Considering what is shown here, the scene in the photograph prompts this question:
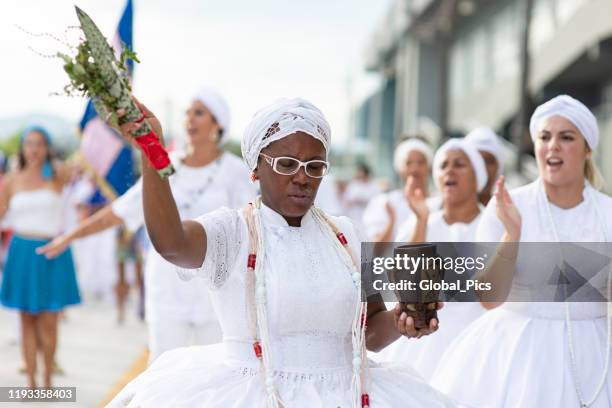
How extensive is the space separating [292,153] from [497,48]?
29.0 meters

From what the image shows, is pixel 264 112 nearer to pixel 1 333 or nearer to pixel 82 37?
pixel 82 37

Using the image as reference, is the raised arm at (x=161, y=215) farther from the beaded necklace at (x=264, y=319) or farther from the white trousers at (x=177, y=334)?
the white trousers at (x=177, y=334)

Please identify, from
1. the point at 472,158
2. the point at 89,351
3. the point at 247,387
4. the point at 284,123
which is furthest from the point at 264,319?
the point at 89,351

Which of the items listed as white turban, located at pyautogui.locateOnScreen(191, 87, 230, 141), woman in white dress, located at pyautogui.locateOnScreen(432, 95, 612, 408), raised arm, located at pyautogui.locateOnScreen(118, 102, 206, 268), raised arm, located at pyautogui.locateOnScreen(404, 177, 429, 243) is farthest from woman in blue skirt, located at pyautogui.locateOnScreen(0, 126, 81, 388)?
raised arm, located at pyautogui.locateOnScreen(118, 102, 206, 268)

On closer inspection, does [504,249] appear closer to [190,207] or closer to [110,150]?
[190,207]

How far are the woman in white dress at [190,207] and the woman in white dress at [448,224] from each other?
3.90ft

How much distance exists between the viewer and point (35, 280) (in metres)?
8.23

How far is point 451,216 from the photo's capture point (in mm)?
6266

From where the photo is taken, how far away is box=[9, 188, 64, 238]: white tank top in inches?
337

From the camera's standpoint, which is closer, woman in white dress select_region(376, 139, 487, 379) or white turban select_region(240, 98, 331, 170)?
white turban select_region(240, 98, 331, 170)

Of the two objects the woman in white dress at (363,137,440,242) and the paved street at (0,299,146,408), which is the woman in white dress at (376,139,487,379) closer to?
the woman in white dress at (363,137,440,242)

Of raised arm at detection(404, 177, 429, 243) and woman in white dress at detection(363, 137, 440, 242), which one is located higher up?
woman in white dress at detection(363, 137, 440, 242)

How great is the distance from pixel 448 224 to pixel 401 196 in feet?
7.66

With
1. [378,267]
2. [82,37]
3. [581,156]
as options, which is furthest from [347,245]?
[581,156]
